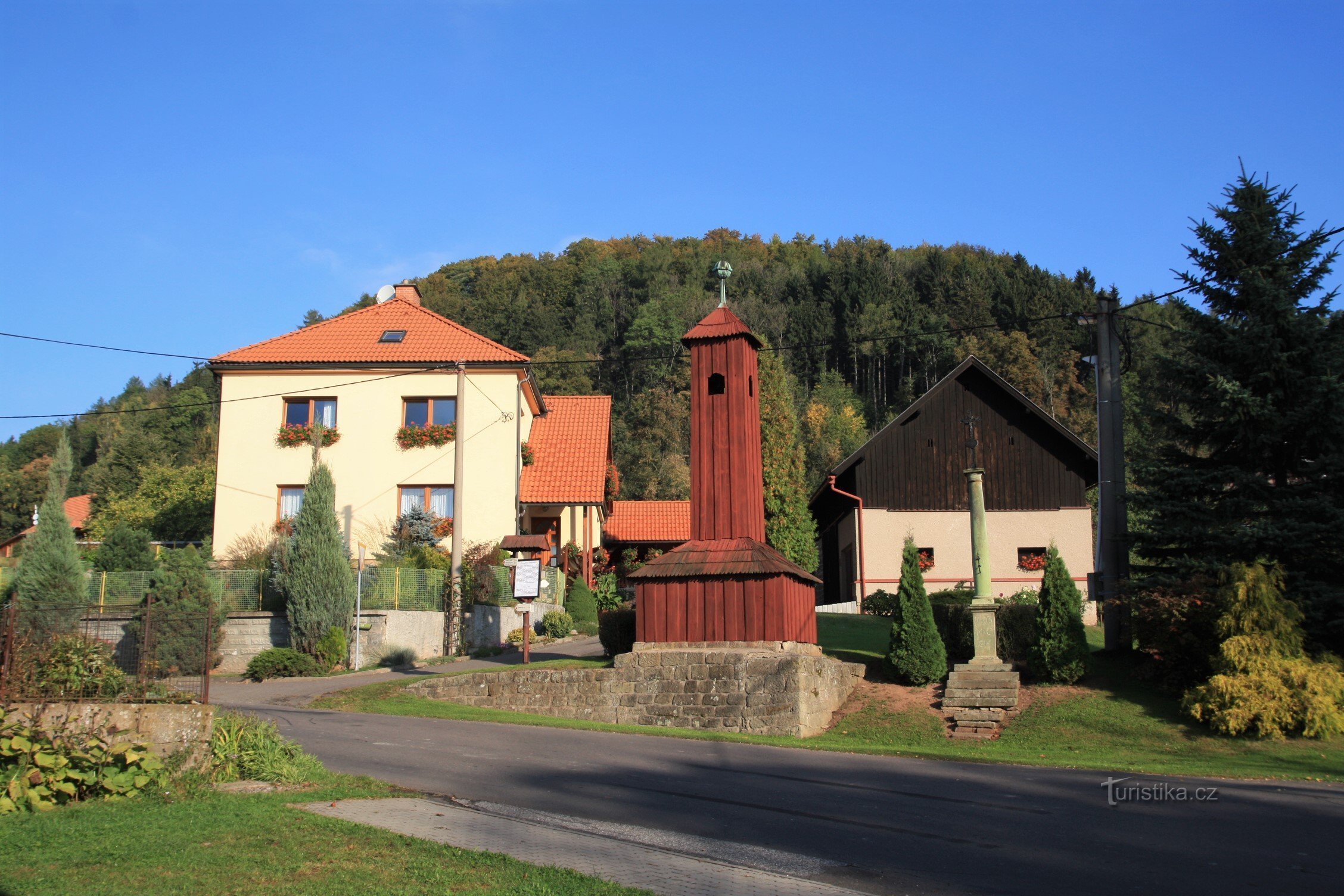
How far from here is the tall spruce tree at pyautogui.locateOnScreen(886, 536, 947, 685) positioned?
58.9ft

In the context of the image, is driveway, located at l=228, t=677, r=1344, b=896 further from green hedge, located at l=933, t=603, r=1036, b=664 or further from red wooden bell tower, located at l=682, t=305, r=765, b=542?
green hedge, located at l=933, t=603, r=1036, b=664

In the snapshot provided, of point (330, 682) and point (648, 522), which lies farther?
point (648, 522)

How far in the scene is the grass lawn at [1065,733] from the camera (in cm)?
1322

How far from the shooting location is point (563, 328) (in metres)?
74.3

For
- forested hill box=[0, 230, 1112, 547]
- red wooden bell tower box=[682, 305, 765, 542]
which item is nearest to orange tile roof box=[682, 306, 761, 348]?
red wooden bell tower box=[682, 305, 765, 542]

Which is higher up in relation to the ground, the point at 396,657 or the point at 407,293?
the point at 407,293

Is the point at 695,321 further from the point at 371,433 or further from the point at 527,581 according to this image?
the point at 527,581

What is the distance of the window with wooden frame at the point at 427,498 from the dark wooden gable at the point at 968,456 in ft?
39.8

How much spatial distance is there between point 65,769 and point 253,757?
5.57ft

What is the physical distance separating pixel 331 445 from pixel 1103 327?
21.7 m

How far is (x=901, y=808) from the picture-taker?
9.46 metres

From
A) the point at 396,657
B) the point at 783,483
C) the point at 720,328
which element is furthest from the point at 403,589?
the point at 783,483

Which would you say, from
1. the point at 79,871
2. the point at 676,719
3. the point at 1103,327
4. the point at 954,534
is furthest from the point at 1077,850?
the point at 954,534

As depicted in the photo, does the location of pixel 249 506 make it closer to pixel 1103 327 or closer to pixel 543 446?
pixel 543 446
